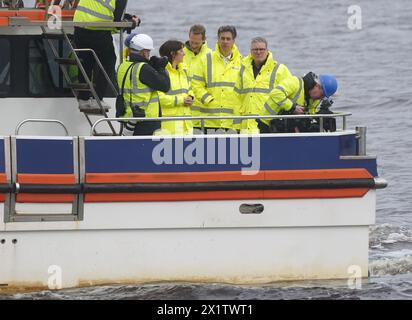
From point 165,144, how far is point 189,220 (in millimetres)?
713

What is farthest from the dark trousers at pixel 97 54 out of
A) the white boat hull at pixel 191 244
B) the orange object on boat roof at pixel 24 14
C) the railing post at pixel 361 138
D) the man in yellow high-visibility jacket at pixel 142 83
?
the railing post at pixel 361 138

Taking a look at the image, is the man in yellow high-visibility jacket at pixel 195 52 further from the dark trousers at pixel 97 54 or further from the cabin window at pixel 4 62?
the cabin window at pixel 4 62

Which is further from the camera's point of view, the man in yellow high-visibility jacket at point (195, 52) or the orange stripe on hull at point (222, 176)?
the man in yellow high-visibility jacket at point (195, 52)

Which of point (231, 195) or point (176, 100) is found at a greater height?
point (176, 100)

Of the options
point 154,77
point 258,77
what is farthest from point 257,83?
point 154,77

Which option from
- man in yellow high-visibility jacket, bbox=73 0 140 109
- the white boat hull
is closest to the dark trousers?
man in yellow high-visibility jacket, bbox=73 0 140 109

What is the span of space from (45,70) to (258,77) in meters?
2.05

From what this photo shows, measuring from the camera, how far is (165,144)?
40.9ft

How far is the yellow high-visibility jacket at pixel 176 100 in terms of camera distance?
1298 cm

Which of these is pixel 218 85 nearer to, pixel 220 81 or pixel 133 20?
pixel 220 81

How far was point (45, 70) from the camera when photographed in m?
13.6

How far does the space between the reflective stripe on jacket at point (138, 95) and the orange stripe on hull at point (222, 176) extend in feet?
2.25
